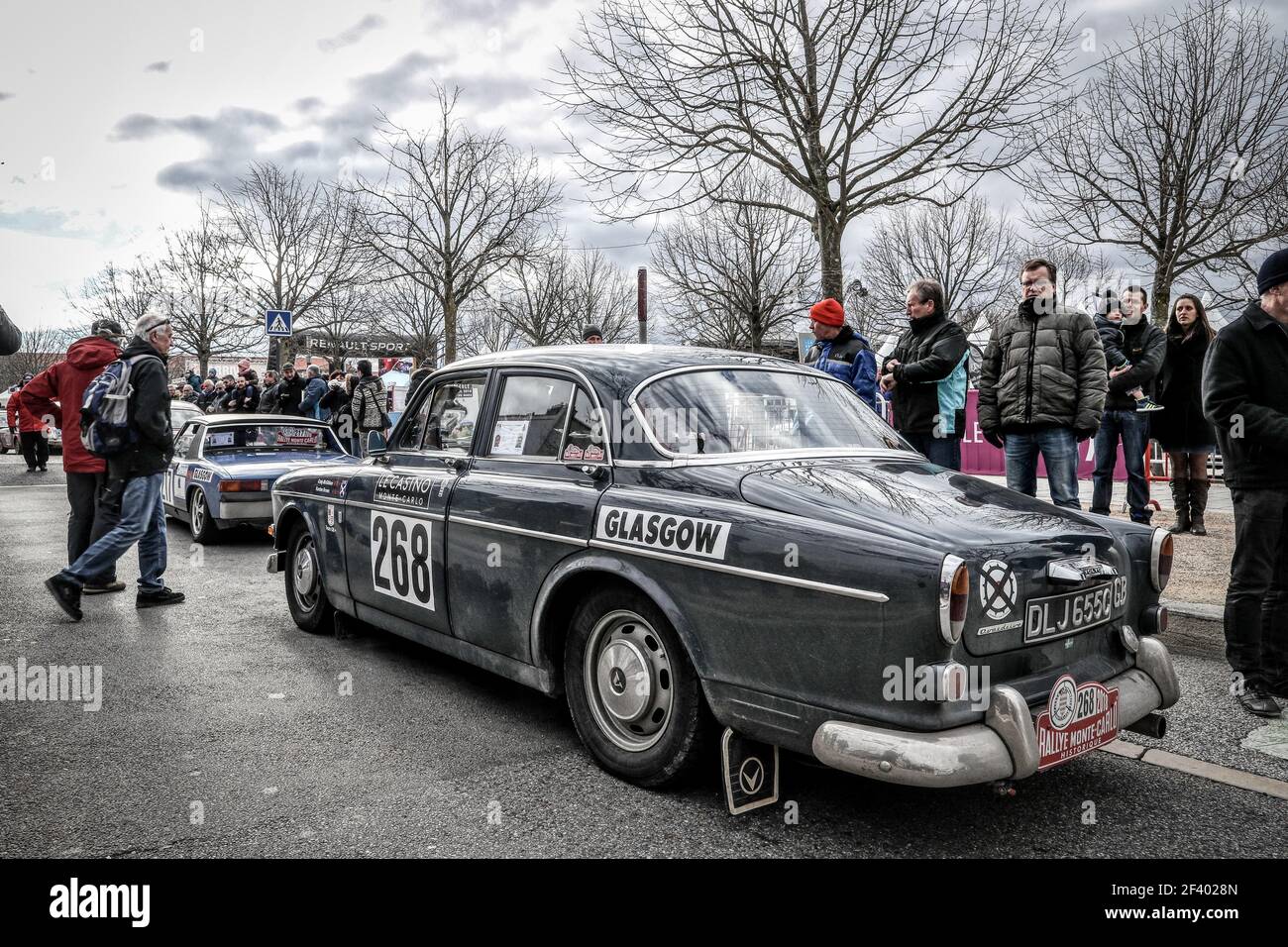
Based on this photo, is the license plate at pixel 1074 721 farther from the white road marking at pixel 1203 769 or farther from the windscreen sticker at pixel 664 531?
the windscreen sticker at pixel 664 531

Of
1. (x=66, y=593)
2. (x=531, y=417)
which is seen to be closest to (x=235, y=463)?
(x=66, y=593)

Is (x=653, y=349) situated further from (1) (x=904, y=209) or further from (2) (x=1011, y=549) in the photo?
(1) (x=904, y=209)

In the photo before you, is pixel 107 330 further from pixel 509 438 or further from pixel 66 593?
pixel 509 438

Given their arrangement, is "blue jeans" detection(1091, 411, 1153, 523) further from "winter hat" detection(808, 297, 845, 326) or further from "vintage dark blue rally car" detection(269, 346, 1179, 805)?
"vintage dark blue rally car" detection(269, 346, 1179, 805)

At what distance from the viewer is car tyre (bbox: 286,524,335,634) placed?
217 inches

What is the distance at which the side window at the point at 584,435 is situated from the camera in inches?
144

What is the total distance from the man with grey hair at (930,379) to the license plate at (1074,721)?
125 inches

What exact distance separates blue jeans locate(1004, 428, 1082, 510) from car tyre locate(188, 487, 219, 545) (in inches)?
294

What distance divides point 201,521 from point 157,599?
3121 millimetres

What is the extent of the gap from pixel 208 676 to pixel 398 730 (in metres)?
1.48

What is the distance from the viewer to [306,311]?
99.6 feet

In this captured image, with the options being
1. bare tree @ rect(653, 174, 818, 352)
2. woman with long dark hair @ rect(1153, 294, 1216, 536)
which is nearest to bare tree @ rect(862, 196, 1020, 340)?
bare tree @ rect(653, 174, 818, 352)

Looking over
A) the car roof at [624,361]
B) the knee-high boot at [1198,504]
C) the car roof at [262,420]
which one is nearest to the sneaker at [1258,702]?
the car roof at [624,361]

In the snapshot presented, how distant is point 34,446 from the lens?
59.6 feet
